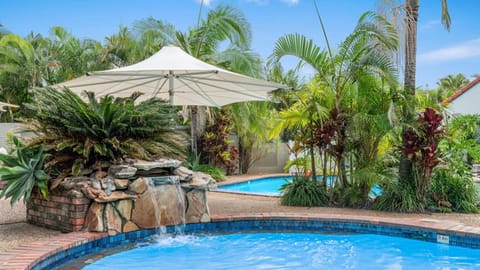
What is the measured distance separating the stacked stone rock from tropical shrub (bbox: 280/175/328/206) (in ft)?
7.05

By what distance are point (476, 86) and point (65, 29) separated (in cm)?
2047

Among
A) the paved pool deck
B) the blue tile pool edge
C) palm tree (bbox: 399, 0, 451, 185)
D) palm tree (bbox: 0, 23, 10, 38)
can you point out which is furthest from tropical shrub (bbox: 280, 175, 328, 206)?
palm tree (bbox: 0, 23, 10, 38)

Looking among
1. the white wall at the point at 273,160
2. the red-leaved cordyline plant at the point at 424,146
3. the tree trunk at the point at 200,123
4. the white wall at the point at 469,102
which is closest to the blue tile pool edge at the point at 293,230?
the red-leaved cordyline plant at the point at 424,146

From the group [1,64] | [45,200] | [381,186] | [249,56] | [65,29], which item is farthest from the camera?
[65,29]

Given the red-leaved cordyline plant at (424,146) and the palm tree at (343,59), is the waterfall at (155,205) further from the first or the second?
the red-leaved cordyline plant at (424,146)

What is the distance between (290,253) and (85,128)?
10.9 ft

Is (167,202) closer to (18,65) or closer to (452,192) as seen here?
(452,192)

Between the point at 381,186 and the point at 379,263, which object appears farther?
the point at 381,186

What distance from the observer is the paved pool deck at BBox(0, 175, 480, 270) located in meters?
4.96

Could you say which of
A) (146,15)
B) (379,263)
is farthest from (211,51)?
(379,263)

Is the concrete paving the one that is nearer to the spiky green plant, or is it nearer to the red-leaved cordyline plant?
the spiky green plant

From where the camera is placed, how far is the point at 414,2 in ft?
28.0

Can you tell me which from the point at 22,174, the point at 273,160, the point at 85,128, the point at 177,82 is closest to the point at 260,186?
the point at 273,160

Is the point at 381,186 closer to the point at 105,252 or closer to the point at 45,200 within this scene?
the point at 105,252
